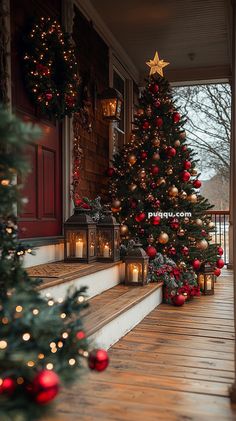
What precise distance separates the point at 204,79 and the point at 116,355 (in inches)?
216

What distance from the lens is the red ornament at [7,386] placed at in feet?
3.69

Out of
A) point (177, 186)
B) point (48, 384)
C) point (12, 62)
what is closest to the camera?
point (48, 384)

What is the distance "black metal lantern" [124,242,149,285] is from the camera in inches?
161

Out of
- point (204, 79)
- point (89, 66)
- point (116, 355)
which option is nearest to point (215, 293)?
point (116, 355)

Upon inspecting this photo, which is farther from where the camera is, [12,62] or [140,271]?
[140,271]

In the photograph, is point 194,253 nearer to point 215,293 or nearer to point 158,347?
point 215,293

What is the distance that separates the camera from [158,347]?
9.23 ft

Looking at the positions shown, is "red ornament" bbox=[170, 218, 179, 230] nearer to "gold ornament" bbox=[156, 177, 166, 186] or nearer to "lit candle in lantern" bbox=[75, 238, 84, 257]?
"gold ornament" bbox=[156, 177, 166, 186]

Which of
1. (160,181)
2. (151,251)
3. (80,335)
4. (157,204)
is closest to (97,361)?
(80,335)

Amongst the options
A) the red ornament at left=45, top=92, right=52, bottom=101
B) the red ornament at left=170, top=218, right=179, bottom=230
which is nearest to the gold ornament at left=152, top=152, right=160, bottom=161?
the red ornament at left=170, top=218, right=179, bottom=230

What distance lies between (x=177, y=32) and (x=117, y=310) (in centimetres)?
417

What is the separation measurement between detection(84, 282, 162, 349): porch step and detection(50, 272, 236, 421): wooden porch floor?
0.08 metres

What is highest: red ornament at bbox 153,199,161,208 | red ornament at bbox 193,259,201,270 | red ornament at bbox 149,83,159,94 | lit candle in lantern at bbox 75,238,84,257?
red ornament at bbox 149,83,159,94

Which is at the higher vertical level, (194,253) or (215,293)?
(194,253)
